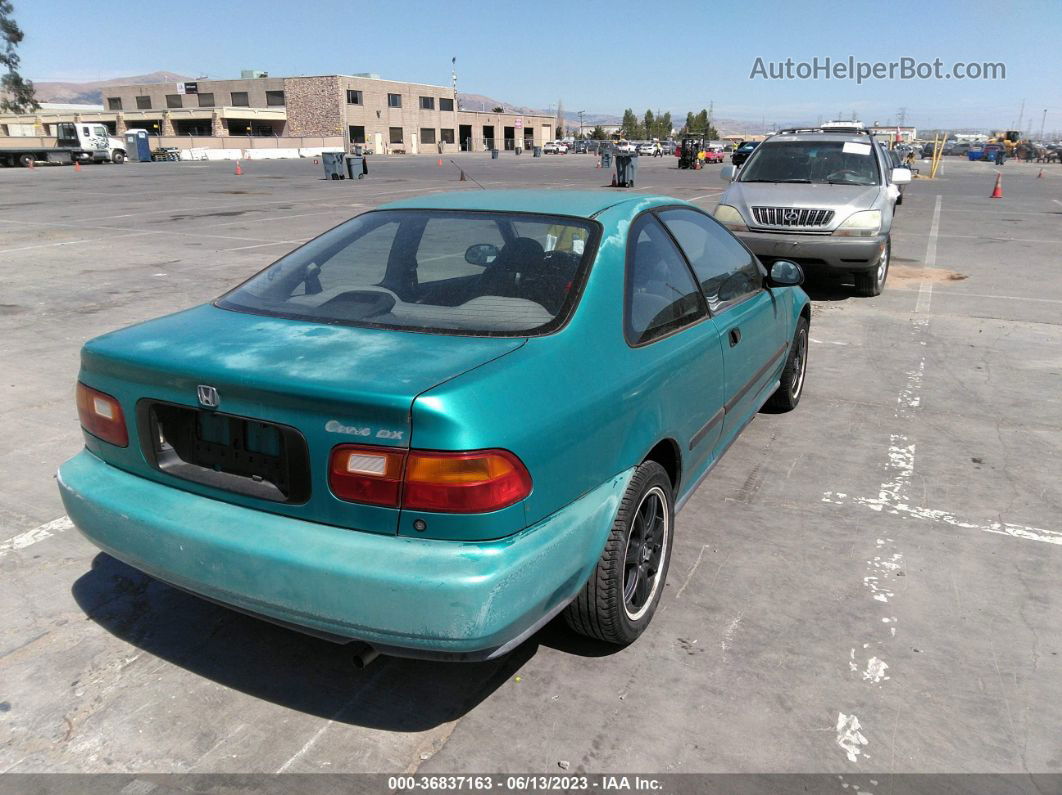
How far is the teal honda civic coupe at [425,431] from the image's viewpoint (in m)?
2.10

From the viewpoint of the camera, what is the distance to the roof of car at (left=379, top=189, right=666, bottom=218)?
3156 mm

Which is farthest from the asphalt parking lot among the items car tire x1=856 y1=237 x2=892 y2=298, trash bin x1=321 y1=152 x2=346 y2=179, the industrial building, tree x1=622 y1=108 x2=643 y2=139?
tree x1=622 y1=108 x2=643 y2=139

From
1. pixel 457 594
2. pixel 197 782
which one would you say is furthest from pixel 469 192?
pixel 197 782

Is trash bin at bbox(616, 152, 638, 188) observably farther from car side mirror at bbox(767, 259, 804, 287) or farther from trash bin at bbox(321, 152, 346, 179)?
car side mirror at bbox(767, 259, 804, 287)

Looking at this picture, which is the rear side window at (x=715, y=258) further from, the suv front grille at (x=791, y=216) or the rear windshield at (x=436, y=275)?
the suv front grille at (x=791, y=216)

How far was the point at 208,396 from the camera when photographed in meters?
2.28

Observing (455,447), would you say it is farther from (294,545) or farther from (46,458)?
(46,458)

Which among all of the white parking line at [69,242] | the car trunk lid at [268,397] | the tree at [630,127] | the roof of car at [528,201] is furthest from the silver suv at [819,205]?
the tree at [630,127]

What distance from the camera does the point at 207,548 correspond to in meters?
2.28

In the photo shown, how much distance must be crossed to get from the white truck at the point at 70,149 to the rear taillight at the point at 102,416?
5460 cm

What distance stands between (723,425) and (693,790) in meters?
1.78

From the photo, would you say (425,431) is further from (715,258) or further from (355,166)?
(355,166)

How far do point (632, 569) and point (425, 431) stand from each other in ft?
3.76

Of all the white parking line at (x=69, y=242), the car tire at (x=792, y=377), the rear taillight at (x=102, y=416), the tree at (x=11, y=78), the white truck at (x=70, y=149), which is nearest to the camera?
the rear taillight at (x=102, y=416)
